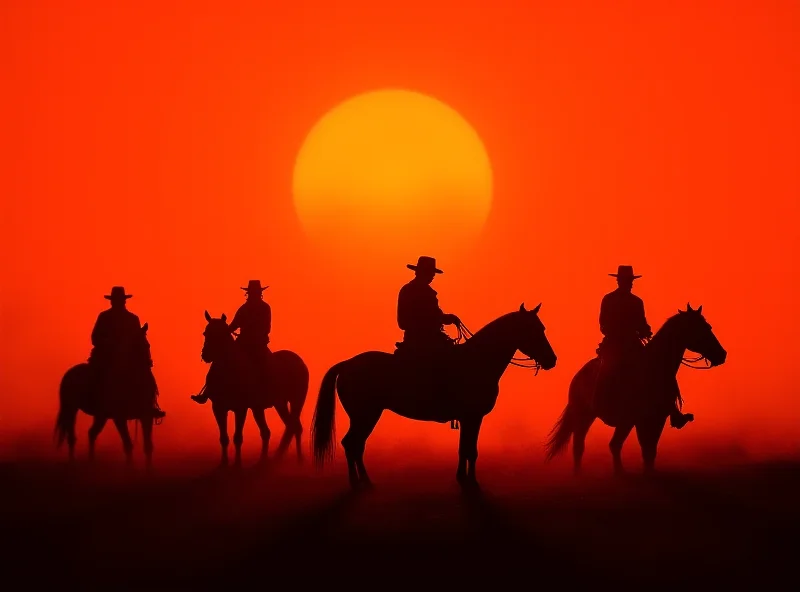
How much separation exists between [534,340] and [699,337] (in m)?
3.10

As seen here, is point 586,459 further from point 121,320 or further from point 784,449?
point 121,320

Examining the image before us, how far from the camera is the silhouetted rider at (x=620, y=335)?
2370 cm

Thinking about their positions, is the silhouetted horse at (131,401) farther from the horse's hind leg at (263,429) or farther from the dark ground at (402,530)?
the dark ground at (402,530)

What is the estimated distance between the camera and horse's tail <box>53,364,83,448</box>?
27.2 meters

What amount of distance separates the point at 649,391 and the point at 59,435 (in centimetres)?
1098

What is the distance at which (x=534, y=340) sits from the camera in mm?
21297

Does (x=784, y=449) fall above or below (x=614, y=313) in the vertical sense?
below

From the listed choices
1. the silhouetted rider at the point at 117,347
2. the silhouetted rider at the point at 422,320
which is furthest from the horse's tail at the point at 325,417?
the silhouetted rider at the point at 117,347

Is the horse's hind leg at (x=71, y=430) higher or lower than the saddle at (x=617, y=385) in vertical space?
lower

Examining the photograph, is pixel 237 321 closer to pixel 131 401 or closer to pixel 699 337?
pixel 131 401

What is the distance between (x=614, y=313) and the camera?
24.1 meters

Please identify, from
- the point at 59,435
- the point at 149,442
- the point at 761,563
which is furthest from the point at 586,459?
the point at 761,563

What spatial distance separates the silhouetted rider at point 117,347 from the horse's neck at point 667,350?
870 cm

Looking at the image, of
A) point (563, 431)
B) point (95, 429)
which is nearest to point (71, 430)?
point (95, 429)
